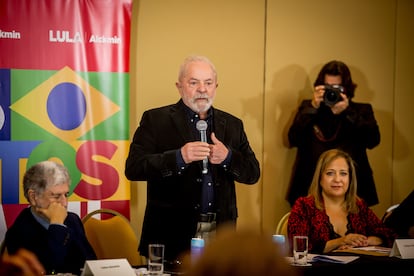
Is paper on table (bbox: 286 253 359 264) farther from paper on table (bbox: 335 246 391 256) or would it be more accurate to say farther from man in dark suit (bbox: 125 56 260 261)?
man in dark suit (bbox: 125 56 260 261)

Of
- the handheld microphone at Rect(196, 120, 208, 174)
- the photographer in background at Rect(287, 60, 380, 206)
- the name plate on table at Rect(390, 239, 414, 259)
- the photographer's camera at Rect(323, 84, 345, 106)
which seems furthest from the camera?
the photographer in background at Rect(287, 60, 380, 206)

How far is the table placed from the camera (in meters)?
3.19

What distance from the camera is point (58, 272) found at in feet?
10.3

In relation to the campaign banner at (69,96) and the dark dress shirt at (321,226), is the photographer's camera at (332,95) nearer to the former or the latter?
the dark dress shirt at (321,226)

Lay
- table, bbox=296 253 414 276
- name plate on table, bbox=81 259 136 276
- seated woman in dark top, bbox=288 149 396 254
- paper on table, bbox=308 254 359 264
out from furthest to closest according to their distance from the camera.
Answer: seated woman in dark top, bbox=288 149 396 254 → paper on table, bbox=308 254 359 264 → table, bbox=296 253 414 276 → name plate on table, bbox=81 259 136 276

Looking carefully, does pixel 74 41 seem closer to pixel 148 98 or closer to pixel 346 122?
pixel 148 98

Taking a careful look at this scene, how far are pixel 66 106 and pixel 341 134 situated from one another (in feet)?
6.28

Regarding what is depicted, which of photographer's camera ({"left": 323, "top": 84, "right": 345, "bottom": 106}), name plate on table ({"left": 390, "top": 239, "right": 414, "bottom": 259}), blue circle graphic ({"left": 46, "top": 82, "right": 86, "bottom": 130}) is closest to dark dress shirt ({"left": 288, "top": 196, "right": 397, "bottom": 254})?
name plate on table ({"left": 390, "top": 239, "right": 414, "bottom": 259})

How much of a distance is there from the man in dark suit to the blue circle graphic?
83cm

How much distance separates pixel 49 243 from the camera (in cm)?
327

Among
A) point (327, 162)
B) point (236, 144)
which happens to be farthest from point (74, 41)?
point (327, 162)

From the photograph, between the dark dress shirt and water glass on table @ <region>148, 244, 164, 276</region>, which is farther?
the dark dress shirt

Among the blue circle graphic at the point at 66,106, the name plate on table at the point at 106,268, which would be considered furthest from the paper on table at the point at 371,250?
the blue circle graphic at the point at 66,106

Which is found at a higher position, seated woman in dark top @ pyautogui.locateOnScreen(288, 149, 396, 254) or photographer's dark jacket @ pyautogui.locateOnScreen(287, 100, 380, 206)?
photographer's dark jacket @ pyautogui.locateOnScreen(287, 100, 380, 206)
